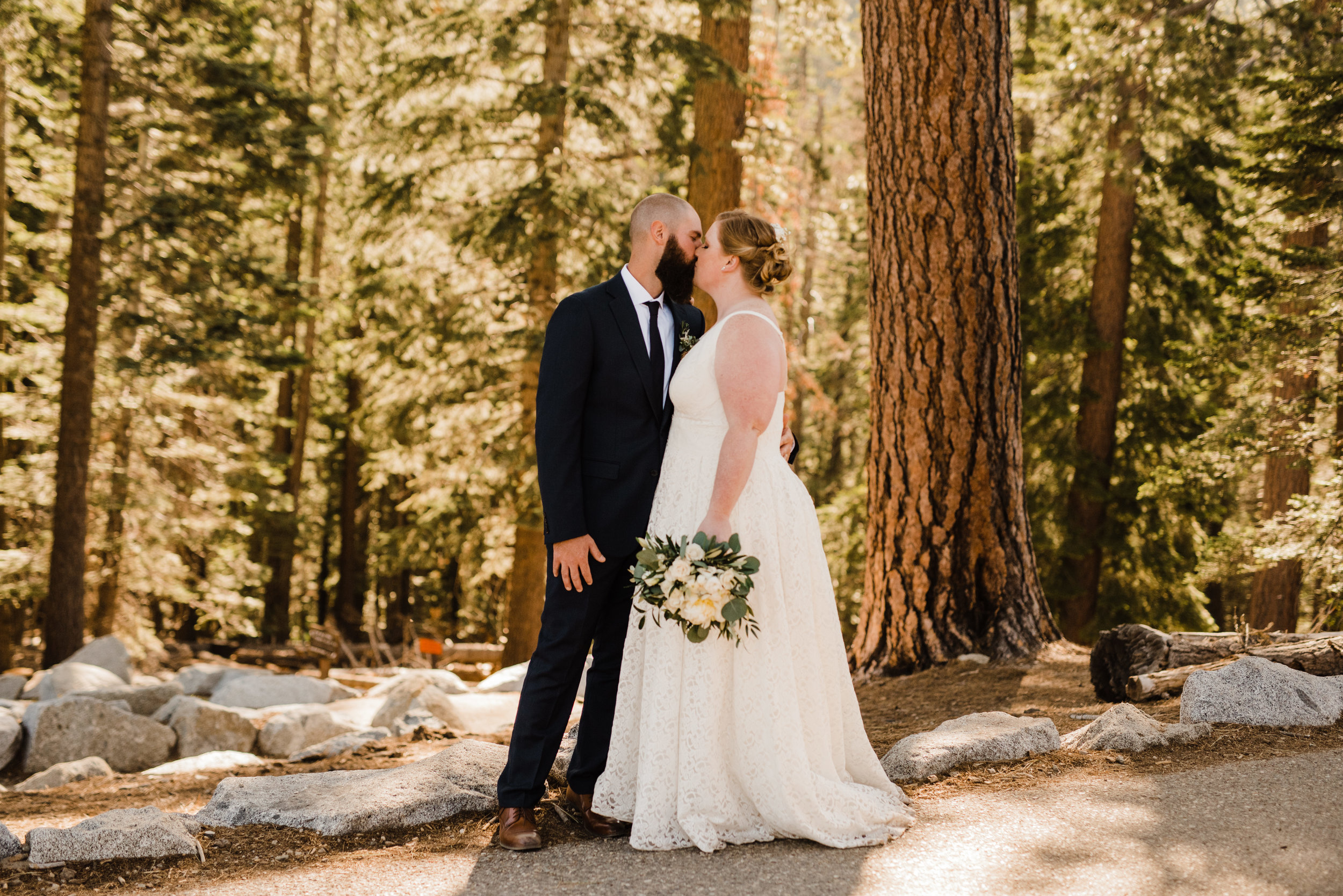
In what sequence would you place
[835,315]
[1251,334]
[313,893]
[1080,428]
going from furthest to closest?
[835,315]
[1080,428]
[1251,334]
[313,893]

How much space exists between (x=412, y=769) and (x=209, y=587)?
51.6 ft

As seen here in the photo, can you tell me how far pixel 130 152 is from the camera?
13523 millimetres

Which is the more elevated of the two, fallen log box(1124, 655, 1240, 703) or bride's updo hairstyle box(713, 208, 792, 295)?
bride's updo hairstyle box(713, 208, 792, 295)

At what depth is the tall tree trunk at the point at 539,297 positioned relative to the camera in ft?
34.9

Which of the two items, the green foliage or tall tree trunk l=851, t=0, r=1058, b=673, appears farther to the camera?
the green foliage

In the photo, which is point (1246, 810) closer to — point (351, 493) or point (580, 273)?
point (580, 273)

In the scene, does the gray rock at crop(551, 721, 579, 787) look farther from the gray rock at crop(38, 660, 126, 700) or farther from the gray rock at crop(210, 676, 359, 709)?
the gray rock at crop(38, 660, 126, 700)

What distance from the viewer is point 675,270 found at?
12.3 feet

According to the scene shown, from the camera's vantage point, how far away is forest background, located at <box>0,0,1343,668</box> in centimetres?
948

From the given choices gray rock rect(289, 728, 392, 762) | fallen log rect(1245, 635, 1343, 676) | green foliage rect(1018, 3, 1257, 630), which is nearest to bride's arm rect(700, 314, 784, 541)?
fallen log rect(1245, 635, 1343, 676)

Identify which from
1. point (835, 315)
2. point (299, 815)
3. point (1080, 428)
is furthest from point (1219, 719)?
point (835, 315)

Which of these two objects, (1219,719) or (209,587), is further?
(209,587)

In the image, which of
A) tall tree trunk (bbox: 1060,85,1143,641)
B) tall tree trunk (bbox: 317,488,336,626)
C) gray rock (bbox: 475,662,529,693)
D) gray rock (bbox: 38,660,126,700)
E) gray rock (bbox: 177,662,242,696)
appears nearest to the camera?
gray rock (bbox: 38,660,126,700)

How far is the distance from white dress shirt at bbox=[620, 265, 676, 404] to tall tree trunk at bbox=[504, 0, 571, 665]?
6924 millimetres
